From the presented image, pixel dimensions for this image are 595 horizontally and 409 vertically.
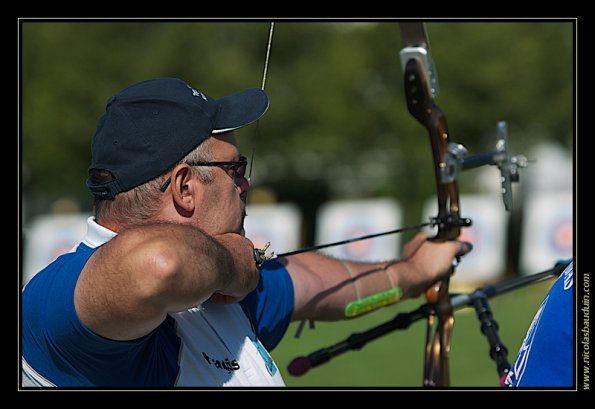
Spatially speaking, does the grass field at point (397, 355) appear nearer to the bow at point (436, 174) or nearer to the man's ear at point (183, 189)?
the bow at point (436, 174)

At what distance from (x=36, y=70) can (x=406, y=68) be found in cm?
1101

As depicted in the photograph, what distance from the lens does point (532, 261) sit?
865cm

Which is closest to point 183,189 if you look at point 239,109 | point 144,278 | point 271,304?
point 239,109

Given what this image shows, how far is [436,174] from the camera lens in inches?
91.3

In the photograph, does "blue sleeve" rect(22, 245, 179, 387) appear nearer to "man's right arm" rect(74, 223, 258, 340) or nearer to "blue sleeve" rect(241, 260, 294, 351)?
"man's right arm" rect(74, 223, 258, 340)

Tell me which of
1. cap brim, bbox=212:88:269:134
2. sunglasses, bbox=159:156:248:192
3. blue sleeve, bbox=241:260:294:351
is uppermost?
cap brim, bbox=212:88:269:134

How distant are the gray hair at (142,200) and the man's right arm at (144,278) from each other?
0.22m

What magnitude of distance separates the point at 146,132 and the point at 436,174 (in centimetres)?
94

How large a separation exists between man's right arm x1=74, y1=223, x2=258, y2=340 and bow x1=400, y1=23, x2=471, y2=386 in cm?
90

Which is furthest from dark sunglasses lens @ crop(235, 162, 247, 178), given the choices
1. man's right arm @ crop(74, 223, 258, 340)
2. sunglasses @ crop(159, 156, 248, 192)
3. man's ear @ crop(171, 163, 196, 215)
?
man's right arm @ crop(74, 223, 258, 340)

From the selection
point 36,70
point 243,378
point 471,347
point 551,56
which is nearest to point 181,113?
point 243,378

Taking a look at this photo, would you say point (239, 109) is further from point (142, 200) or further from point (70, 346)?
point (70, 346)

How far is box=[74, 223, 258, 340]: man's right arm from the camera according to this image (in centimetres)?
137
